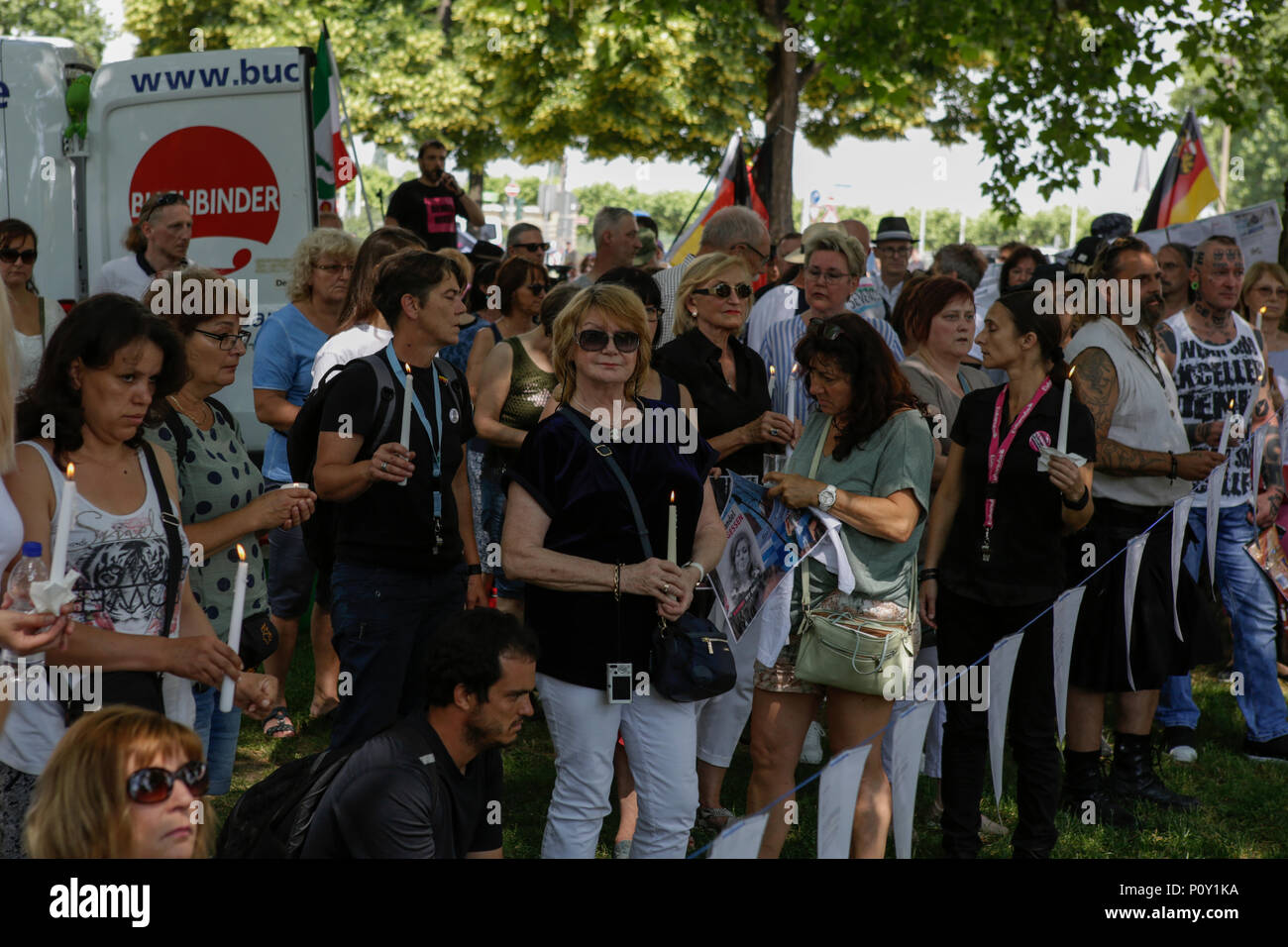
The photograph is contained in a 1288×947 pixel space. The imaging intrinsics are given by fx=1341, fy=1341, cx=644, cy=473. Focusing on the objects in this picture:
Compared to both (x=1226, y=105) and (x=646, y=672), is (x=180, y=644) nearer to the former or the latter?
(x=646, y=672)

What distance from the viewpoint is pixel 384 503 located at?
170 inches

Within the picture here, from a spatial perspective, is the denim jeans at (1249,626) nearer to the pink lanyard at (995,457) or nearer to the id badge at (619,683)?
the pink lanyard at (995,457)

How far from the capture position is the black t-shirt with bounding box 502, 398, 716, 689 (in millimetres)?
3885

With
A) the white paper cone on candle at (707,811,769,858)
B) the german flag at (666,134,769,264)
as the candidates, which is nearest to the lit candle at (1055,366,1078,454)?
the white paper cone on candle at (707,811,769,858)

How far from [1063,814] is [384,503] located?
310 cm

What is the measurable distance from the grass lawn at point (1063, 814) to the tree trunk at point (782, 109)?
37.3 feet

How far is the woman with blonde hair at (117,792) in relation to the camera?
2.43 metres

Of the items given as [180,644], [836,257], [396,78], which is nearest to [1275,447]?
[836,257]

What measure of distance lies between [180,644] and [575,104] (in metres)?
20.2

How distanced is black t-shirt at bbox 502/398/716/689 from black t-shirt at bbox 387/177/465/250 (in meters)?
7.59

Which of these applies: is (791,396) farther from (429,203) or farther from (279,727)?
(429,203)

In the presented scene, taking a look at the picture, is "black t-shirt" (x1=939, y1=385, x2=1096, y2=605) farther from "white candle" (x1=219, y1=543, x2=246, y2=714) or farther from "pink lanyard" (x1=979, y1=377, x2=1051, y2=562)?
"white candle" (x1=219, y1=543, x2=246, y2=714)

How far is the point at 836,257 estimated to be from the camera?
5.80 metres

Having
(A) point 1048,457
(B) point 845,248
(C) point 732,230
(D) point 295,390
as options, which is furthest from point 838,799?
(C) point 732,230
